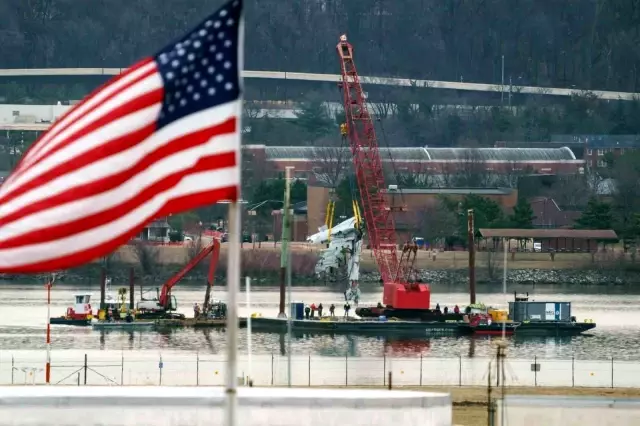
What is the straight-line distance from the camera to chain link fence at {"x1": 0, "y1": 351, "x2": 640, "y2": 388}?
169ft

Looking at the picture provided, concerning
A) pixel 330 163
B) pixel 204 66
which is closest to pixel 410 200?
pixel 330 163

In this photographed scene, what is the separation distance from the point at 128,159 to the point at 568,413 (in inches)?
711

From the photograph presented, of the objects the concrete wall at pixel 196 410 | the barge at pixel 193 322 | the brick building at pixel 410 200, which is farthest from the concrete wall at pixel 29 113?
the concrete wall at pixel 196 410

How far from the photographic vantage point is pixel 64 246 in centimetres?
1873

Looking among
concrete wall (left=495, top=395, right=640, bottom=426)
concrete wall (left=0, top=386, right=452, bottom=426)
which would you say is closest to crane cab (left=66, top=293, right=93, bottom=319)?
concrete wall (left=495, top=395, right=640, bottom=426)

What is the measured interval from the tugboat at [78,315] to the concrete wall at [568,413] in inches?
1791

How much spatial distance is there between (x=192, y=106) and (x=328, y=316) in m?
65.3

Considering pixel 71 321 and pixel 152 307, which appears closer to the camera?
pixel 71 321

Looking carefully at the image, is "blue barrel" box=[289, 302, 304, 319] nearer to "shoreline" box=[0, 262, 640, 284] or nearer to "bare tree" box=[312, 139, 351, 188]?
"shoreline" box=[0, 262, 640, 284]

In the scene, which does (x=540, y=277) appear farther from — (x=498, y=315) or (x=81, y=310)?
(x=81, y=310)

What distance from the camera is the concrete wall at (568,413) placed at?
3512cm

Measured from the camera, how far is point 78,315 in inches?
3199

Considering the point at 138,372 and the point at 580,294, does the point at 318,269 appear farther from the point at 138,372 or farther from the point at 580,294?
the point at 138,372

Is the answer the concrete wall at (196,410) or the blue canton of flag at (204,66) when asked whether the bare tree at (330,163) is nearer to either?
the concrete wall at (196,410)
